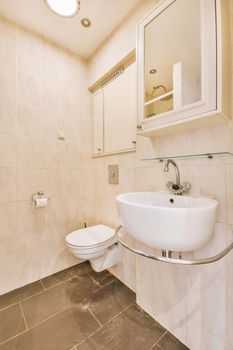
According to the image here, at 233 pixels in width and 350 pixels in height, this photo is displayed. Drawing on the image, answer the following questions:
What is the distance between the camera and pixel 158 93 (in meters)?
1.05

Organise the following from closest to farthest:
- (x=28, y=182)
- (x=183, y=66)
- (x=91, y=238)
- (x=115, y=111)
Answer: (x=183, y=66) < (x=91, y=238) < (x=28, y=182) < (x=115, y=111)

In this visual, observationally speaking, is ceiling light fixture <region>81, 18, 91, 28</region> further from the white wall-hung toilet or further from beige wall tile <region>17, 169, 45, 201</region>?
the white wall-hung toilet

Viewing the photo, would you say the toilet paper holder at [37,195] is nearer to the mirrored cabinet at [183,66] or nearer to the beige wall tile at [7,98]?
the beige wall tile at [7,98]

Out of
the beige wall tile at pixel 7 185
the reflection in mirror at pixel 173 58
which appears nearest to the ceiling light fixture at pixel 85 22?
the reflection in mirror at pixel 173 58

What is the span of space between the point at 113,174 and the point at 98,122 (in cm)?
65

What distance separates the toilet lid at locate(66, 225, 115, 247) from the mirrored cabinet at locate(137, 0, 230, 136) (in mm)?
888

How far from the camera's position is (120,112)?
1.53 meters

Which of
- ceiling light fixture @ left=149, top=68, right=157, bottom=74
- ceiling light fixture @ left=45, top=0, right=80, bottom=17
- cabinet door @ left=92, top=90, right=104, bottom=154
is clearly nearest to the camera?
ceiling light fixture @ left=149, top=68, right=157, bottom=74

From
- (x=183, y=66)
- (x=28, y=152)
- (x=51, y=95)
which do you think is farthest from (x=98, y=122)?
(x=183, y=66)

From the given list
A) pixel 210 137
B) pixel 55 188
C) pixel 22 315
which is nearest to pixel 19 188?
pixel 55 188

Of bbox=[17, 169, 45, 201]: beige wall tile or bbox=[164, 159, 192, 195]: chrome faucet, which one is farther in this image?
bbox=[17, 169, 45, 201]: beige wall tile

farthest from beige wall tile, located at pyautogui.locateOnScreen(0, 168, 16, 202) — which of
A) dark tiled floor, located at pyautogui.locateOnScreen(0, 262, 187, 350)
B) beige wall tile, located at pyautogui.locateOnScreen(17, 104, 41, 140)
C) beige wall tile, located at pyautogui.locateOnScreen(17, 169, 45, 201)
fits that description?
dark tiled floor, located at pyautogui.locateOnScreen(0, 262, 187, 350)

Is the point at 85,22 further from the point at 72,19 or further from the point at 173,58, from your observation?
the point at 173,58

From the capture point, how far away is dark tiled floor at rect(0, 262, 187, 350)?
3.14 ft
